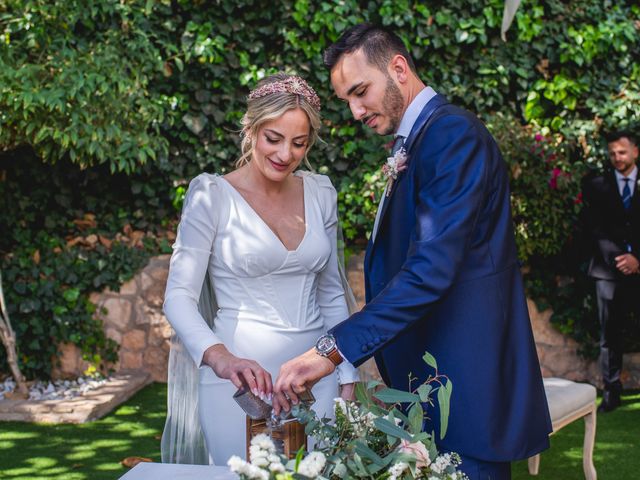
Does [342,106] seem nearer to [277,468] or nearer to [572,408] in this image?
[572,408]

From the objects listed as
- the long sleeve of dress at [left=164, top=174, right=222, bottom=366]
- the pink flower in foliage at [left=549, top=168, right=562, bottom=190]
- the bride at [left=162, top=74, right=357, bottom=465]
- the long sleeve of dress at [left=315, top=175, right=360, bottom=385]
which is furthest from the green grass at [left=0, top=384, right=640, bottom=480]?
the long sleeve of dress at [left=164, top=174, right=222, bottom=366]

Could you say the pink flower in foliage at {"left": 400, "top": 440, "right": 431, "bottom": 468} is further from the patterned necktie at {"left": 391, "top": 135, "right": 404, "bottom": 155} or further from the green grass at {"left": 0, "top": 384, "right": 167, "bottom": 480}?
the green grass at {"left": 0, "top": 384, "right": 167, "bottom": 480}

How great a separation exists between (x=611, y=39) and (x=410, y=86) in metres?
5.63

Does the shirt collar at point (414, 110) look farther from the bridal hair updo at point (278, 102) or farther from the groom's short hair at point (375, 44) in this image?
the bridal hair updo at point (278, 102)

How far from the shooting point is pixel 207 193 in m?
2.88

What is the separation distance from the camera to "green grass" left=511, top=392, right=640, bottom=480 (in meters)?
5.08

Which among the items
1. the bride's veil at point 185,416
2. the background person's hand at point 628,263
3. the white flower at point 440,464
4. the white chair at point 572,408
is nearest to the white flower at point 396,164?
the white flower at point 440,464

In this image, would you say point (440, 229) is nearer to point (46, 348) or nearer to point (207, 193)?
point (207, 193)

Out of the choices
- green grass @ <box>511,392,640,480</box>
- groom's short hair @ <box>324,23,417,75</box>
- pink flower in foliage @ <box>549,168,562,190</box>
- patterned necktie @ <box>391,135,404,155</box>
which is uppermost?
groom's short hair @ <box>324,23,417,75</box>

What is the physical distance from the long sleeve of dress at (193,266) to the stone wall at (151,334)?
4260 millimetres

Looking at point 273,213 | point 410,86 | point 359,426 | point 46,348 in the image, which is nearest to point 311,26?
point 46,348

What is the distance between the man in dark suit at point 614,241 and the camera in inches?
258

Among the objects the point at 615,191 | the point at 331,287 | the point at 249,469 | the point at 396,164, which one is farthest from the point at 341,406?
the point at 615,191

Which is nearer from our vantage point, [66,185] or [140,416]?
[140,416]
